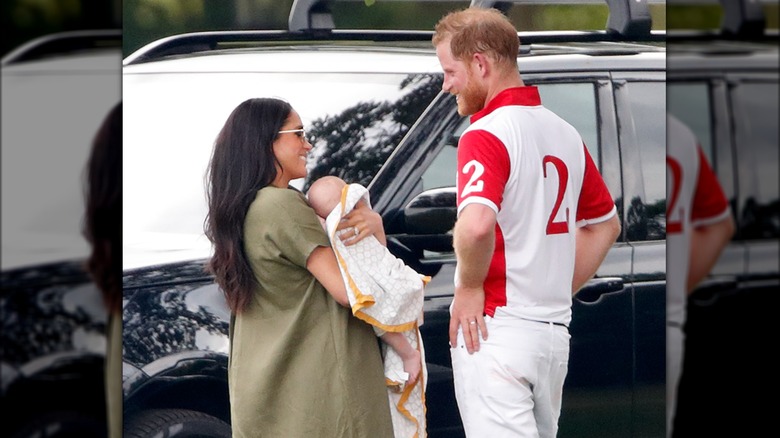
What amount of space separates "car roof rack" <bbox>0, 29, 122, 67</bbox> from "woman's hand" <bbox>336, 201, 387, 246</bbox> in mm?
1347

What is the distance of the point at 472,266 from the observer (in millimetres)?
2738

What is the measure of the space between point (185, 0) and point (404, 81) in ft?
2.49

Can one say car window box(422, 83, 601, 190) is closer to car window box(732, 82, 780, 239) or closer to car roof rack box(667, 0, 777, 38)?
car roof rack box(667, 0, 777, 38)

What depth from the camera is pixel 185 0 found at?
136 inches

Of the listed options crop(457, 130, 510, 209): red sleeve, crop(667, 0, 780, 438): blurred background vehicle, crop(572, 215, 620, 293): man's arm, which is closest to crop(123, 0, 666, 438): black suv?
crop(572, 215, 620, 293): man's arm

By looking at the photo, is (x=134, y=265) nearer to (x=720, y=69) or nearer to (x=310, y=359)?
(x=310, y=359)

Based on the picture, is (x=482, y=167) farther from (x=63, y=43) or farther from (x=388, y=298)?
(x=63, y=43)

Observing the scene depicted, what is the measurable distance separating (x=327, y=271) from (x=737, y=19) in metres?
1.42

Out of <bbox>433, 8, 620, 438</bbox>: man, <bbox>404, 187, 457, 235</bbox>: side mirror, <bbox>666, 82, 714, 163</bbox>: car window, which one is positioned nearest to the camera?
<bbox>666, 82, 714, 163</bbox>: car window

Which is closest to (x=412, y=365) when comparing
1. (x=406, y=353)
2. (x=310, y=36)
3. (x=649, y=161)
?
(x=406, y=353)

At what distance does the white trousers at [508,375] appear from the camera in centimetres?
278

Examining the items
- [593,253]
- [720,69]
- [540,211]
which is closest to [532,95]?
[540,211]

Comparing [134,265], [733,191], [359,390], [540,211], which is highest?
[733,191]

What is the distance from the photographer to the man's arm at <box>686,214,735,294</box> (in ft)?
4.17
